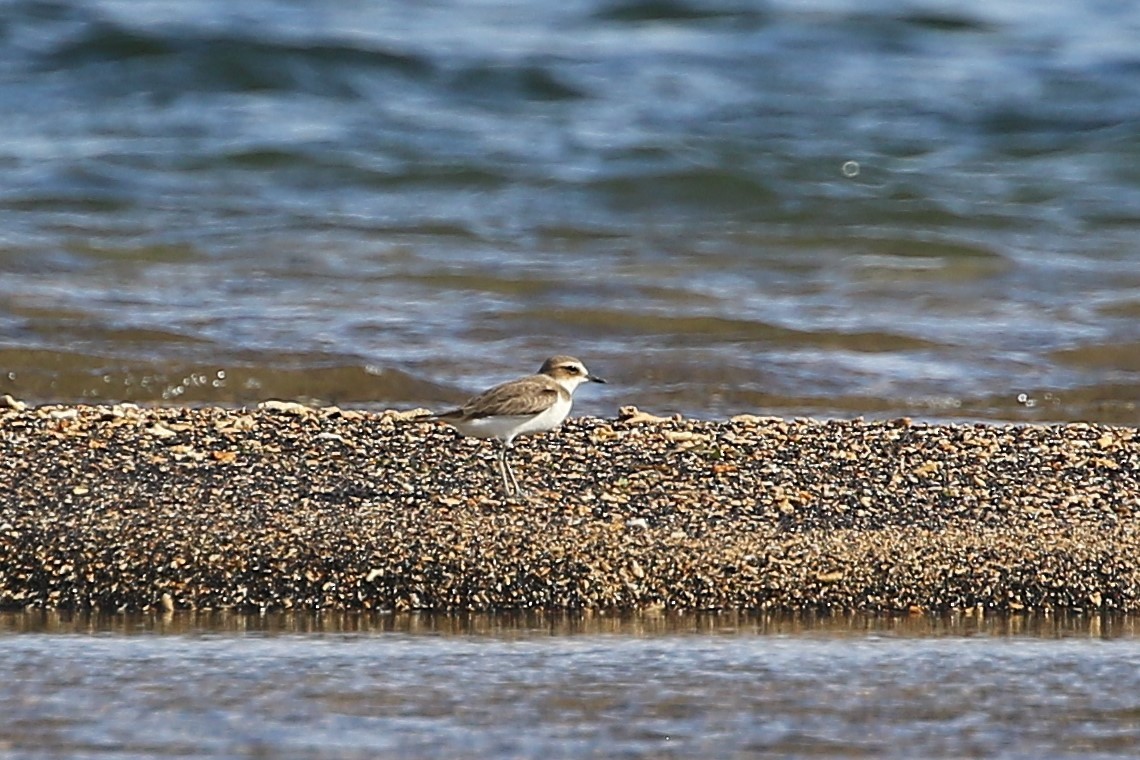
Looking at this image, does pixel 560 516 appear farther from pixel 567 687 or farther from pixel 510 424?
pixel 567 687

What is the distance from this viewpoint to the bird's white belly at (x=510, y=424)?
6613 mm

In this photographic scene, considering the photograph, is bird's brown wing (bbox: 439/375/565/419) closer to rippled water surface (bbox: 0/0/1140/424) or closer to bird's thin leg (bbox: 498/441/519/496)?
bird's thin leg (bbox: 498/441/519/496)

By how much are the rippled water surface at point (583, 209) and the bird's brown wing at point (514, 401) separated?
1.91 meters

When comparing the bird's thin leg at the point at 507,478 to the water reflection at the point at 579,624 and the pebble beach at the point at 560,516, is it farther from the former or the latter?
the water reflection at the point at 579,624

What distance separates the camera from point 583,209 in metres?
13.5

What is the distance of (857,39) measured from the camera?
1908cm

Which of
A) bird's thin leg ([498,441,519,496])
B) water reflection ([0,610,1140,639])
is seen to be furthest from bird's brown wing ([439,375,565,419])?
water reflection ([0,610,1140,639])

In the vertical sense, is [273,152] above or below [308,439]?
above

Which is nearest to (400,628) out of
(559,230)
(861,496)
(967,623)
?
(967,623)

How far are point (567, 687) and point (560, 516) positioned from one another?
5.29ft

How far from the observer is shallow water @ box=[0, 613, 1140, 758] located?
3881 mm

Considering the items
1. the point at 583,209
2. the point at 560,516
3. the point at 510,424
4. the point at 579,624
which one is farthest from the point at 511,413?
the point at 583,209

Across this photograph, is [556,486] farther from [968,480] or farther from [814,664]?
[814,664]

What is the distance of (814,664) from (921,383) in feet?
15.9
